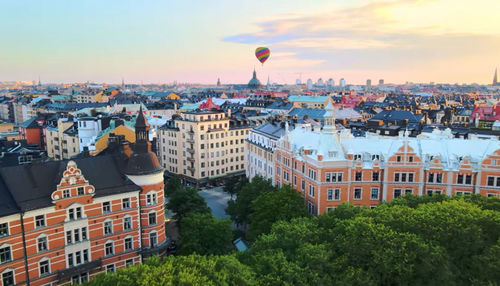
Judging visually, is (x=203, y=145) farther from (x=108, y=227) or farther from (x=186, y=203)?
(x=108, y=227)

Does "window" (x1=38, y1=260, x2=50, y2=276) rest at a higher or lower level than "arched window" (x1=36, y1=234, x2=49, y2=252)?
lower

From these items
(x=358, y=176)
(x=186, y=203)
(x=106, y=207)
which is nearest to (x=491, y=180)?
(x=358, y=176)

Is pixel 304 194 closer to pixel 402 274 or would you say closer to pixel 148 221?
pixel 148 221

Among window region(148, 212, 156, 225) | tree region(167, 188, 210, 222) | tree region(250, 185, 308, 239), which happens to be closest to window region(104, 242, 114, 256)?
window region(148, 212, 156, 225)

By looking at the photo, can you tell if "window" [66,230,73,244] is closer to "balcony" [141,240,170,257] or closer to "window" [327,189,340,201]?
"balcony" [141,240,170,257]

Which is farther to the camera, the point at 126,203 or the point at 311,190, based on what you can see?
the point at 311,190

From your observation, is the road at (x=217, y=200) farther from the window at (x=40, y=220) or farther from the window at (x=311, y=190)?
the window at (x=40, y=220)
